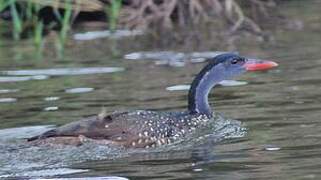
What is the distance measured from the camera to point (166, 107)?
12430 millimetres

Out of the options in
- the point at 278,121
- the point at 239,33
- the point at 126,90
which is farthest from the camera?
the point at 239,33

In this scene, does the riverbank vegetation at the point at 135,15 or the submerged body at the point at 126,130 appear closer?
the submerged body at the point at 126,130

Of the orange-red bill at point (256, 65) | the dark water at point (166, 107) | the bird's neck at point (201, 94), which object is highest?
the orange-red bill at point (256, 65)

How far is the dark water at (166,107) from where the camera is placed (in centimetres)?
941

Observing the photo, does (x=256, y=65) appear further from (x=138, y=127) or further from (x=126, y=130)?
(x=126, y=130)

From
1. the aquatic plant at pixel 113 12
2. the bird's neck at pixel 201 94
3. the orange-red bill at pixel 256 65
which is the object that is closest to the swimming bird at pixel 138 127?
the bird's neck at pixel 201 94

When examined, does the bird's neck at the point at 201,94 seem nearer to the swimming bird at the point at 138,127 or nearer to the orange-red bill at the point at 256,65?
the swimming bird at the point at 138,127

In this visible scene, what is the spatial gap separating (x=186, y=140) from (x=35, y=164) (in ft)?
5.09

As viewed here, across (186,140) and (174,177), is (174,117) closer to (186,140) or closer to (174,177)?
(186,140)

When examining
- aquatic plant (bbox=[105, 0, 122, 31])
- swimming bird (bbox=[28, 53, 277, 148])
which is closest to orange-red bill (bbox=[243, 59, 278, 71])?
swimming bird (bbox=[28, 53, 277, 148])

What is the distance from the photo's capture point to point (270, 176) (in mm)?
8797

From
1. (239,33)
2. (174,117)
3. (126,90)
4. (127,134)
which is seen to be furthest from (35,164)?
(239,33)

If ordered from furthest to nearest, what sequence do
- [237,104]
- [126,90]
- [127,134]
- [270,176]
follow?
[126,90]
[237,104]
[127,134]
[270,176]

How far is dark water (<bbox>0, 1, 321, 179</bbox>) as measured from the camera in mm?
9406
